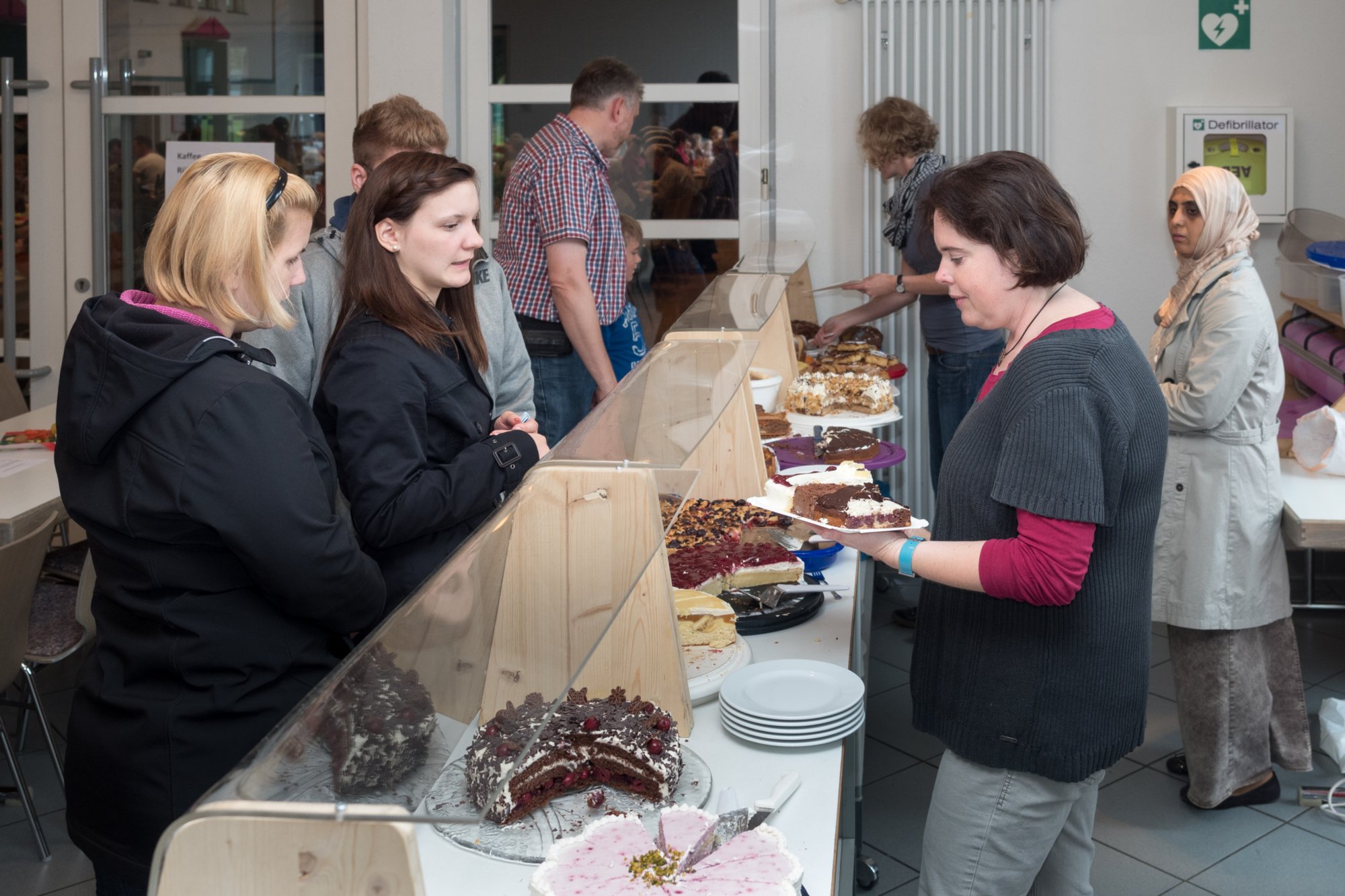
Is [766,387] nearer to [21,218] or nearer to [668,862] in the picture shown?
[668,862]

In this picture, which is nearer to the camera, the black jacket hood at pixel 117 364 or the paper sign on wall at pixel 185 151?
the black jacket hood at pixel 117 364

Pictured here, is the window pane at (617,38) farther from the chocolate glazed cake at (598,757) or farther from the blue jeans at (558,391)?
the chocolate glazed cake at (598,757)

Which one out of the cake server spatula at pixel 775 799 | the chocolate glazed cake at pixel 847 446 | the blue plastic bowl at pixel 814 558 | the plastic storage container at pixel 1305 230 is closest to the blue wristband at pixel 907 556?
the cake server spatula at pixel 775 799

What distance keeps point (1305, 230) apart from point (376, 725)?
205 inches

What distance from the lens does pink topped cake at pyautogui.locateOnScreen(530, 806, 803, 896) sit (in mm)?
1415

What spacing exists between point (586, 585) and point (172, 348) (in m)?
0.65

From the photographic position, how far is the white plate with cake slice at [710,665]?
214 centimetres

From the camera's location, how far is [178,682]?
1.69 meters

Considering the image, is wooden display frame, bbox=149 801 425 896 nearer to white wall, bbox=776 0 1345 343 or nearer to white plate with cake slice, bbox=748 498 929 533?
white plate with cake slice, bbox=748 498 929 533

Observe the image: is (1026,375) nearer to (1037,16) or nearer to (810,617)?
(810,617)

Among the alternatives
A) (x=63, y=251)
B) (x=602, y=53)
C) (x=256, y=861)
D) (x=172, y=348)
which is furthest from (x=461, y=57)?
(x=256, y=861)

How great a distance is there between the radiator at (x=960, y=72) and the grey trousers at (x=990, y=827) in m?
3.74

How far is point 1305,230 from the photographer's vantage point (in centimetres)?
518

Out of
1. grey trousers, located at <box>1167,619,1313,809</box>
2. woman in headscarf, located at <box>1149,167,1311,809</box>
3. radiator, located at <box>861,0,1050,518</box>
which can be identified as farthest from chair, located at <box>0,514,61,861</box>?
radiator, located at <box>861,0,1050,518</box>
